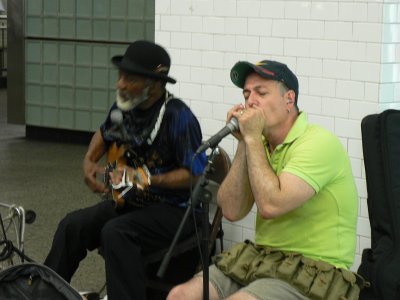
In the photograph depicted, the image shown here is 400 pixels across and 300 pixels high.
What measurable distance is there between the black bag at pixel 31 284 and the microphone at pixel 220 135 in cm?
106

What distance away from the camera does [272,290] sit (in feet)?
10.4

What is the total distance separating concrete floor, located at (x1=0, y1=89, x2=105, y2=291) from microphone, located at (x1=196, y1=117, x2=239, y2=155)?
6.83ft

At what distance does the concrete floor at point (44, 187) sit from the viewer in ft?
17.9

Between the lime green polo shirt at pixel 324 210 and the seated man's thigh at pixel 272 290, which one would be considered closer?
the seated man's thigh at pixel 272 290

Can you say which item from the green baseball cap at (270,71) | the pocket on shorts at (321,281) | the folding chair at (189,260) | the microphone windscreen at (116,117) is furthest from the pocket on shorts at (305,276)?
the microphone windscreen at (116,117)

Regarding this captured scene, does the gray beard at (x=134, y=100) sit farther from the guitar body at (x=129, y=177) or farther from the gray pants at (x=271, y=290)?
the gray pants at (x=271, y=290)

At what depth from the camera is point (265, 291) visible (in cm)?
315

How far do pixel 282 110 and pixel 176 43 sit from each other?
1.69 meters

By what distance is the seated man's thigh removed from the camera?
3133 millimetres

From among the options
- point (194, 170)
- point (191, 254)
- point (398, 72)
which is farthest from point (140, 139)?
point (398, 72)

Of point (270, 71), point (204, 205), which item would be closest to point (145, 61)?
point (270, 71)

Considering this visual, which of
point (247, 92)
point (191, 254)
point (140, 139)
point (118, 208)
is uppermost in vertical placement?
point (247, 92)

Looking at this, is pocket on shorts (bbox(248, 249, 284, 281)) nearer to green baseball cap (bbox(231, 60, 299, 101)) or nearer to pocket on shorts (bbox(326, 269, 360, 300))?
pocket on shorts (bbox(326, 269, 360, 300))

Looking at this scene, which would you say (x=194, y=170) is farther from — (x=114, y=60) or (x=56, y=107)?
(x=56, y=107)
